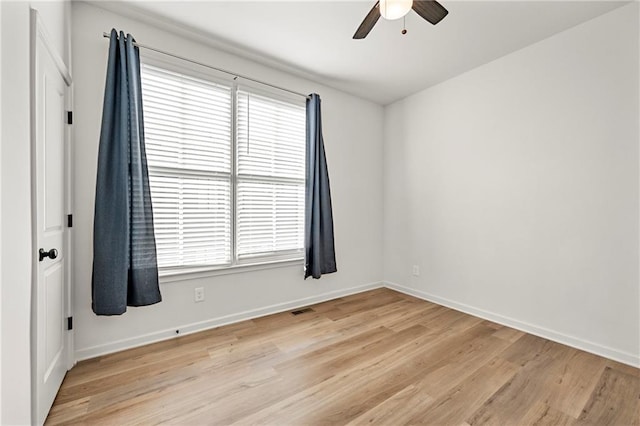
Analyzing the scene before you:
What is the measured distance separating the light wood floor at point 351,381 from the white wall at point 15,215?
0.55 metres

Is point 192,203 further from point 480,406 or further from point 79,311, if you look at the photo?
point 480,406

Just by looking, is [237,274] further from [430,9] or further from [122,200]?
[430,9]

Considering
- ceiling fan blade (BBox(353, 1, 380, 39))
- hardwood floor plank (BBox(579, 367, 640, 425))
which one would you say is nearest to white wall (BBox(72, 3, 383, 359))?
ceiling fan blade (BBox(353, 1, 380, 39))

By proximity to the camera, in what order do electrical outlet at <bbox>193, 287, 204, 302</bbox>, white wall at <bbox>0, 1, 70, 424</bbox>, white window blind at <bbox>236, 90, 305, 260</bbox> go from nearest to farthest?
white wall at <bbox>0, 1, 70, 424</bbox> → electrical outlet at <bbox>193, 287, 204, 302</bbox> → white window blind at <bbox>236, 90, 305, 260</bbox>

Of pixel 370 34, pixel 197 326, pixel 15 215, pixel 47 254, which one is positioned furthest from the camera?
pixel 197 326

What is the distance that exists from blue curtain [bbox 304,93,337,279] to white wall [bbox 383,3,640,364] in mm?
1297

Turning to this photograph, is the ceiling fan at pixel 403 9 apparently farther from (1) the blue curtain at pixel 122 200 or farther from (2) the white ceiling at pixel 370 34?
(1) the blue curtain at pixel 122 200

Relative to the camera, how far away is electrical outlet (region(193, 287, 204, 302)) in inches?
102

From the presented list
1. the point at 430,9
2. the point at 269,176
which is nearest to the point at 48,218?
the point at 269,176

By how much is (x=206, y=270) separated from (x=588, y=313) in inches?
129

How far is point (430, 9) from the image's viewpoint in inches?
68.3

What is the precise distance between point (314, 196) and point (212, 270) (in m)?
1.34

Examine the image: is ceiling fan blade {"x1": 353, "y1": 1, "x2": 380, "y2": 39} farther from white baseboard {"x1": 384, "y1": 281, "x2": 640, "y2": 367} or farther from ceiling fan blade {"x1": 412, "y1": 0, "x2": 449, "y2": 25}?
white baseboard {"x1": 384, "y1": 281, "x2": 640, "y2": 367}

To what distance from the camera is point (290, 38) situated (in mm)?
2535
